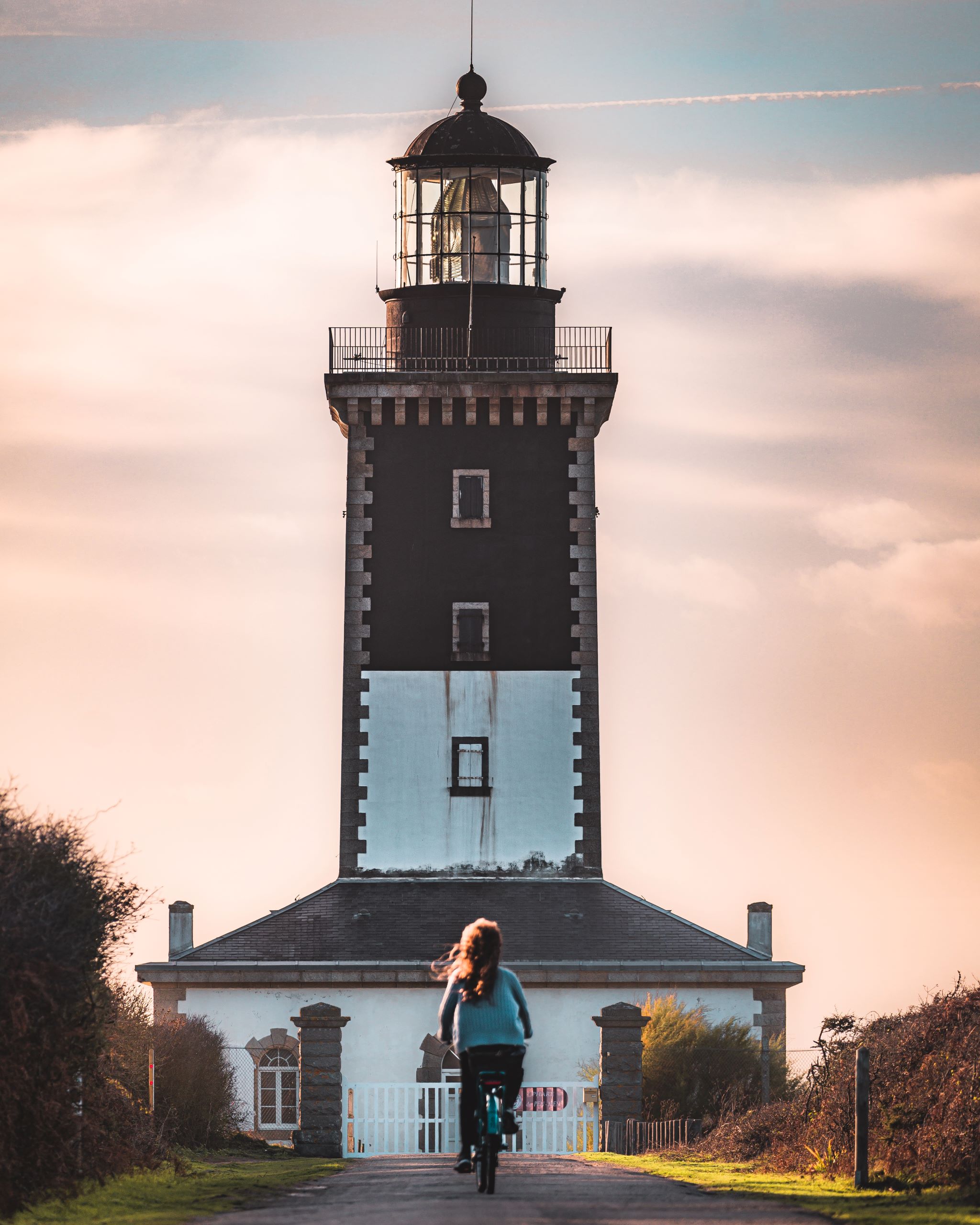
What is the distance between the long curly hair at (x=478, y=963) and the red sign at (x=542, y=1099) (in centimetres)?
1287

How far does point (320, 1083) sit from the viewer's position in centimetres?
2498

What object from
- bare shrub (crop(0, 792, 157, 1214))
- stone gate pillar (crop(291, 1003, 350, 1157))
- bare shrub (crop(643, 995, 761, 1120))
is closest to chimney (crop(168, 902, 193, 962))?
stone gate pillar (crop(291, 1003, 350, 1157))

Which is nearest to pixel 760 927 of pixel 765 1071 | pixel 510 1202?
pixel 765 1071

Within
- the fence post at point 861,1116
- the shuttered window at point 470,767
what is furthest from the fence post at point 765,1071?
the fence post at point 861,1116

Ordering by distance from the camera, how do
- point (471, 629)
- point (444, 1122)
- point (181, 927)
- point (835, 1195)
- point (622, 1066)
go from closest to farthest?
point (835, 1195), point (444, 1122), point (622, 1066), point (181, 927), point (471, 629)

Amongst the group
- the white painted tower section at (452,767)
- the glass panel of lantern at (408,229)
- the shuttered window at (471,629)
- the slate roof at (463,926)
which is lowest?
the slate roof at (463,926)

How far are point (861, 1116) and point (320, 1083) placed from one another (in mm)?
10689

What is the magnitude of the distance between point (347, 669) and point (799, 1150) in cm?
1553

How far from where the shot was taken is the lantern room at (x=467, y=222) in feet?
110

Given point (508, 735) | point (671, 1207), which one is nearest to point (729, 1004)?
point (508, 735)

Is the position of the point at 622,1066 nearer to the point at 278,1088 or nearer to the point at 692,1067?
the point at 692,1067

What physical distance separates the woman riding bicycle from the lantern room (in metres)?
21.7

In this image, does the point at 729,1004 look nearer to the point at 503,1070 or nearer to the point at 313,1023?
the point at 313,1023

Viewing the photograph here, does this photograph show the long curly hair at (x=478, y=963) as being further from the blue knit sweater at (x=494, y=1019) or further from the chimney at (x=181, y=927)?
the chimney at (x=181, y=927)
